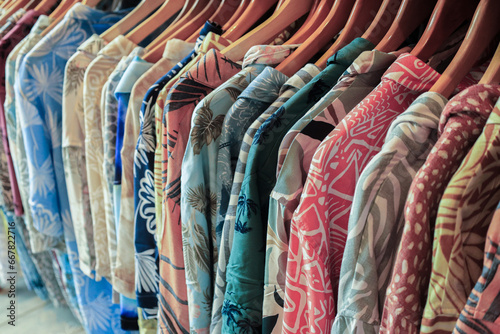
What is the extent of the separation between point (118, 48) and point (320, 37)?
1.41 feet

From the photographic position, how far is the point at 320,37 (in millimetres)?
699

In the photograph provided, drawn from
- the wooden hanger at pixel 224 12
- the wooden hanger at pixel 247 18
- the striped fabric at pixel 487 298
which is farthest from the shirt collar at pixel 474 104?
the wooden hanger at pixel 224 12

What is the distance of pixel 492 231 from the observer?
14.5 inches

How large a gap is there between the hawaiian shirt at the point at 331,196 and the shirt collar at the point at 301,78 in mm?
112

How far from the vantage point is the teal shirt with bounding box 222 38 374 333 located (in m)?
0.57

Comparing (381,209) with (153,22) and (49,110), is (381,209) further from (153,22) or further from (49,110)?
(49,110)

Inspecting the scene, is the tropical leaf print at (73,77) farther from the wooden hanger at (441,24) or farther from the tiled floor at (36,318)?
Result: the tiled floor at (36,318)

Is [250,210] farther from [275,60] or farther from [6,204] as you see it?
[6,204]

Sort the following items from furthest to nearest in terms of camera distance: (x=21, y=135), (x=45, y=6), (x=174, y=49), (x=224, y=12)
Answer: (x=45, y=6) → (x=21, y=135) → (x=224, y=12) → (x=174, y=49)

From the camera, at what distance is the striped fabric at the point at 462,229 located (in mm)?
391

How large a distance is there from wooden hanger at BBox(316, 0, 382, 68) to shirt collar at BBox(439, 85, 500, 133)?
10.3 inches

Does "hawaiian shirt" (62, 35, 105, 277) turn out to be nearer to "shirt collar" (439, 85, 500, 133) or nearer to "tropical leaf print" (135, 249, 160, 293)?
"tropical leaf print" (135, 249, 160, 293)

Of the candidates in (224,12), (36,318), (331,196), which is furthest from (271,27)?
(36,318)

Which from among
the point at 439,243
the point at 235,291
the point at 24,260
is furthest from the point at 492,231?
the point at 24,260
